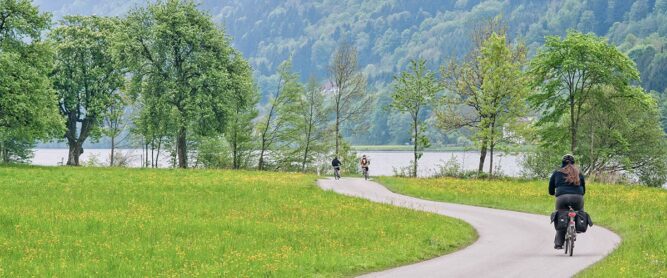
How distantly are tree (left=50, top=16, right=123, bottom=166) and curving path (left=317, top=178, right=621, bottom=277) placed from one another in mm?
43332

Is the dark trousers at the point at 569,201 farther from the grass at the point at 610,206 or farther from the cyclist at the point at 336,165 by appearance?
the cyclist at the point at 336,165

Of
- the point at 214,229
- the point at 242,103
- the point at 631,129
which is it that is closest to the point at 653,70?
the point at 631,129

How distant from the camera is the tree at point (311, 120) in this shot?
75.6 m

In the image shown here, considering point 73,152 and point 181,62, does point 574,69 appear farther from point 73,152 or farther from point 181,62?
point 73,152

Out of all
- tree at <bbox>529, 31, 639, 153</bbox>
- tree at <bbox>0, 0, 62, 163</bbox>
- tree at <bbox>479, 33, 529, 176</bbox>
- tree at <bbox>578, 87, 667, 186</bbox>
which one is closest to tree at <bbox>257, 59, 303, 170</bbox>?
tree at <bbox>479, 33, 529, 176</bbox>

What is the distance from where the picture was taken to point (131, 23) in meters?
60.9

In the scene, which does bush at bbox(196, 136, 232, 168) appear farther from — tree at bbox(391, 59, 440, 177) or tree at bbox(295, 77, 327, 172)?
tree at bbox(391, 59, 440, 177)

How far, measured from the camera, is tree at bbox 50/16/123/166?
204ft

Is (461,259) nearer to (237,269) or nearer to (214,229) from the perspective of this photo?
(237,269)

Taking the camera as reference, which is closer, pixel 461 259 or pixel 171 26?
pixel 461 259

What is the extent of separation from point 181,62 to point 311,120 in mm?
18943

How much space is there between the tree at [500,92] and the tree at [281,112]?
2426cm

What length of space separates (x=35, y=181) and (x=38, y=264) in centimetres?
2401

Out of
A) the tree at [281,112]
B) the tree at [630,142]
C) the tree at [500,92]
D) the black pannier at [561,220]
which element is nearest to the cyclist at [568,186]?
the black pannier at [561,220]
